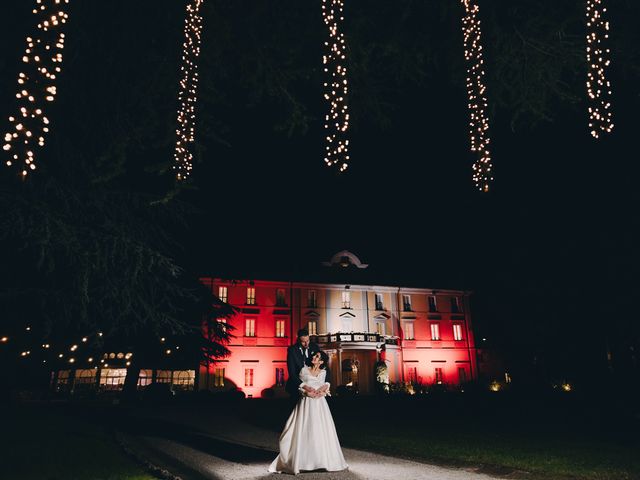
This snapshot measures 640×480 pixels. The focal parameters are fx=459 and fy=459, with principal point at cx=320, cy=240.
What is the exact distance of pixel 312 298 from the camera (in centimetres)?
3978

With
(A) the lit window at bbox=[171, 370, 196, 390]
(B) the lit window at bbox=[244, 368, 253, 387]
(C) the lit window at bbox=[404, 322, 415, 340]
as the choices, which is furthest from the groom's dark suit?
(C) the lit window at bbox=[404, 322, 415, 340]

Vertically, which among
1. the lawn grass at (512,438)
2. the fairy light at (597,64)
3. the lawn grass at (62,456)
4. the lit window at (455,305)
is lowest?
the lawn grass at (512,438)

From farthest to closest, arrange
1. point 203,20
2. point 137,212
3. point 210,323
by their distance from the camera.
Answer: point 210,323
point 137,212
point 203,20

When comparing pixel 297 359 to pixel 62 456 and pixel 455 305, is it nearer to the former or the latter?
pixel 62 456

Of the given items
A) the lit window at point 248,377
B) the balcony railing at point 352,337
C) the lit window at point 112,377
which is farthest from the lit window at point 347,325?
the lit window at point 112,377

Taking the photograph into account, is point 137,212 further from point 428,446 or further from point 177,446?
point 428,446

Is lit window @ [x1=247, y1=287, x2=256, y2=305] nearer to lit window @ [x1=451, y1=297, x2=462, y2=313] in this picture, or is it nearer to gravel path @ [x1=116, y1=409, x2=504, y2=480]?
lit window @ [x1=451, y1=297, x2=462, y2=313]

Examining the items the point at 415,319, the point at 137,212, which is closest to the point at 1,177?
the point at 137,212

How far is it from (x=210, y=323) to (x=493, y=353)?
98.2 ft

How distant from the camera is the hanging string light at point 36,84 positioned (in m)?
4.20

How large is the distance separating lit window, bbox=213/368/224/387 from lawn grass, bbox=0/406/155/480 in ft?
79.9

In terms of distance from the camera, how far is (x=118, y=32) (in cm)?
580

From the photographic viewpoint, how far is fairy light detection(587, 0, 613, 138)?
4.84 m

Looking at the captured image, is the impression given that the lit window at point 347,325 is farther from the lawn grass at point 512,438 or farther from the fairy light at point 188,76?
the fairy light at point 188,76
